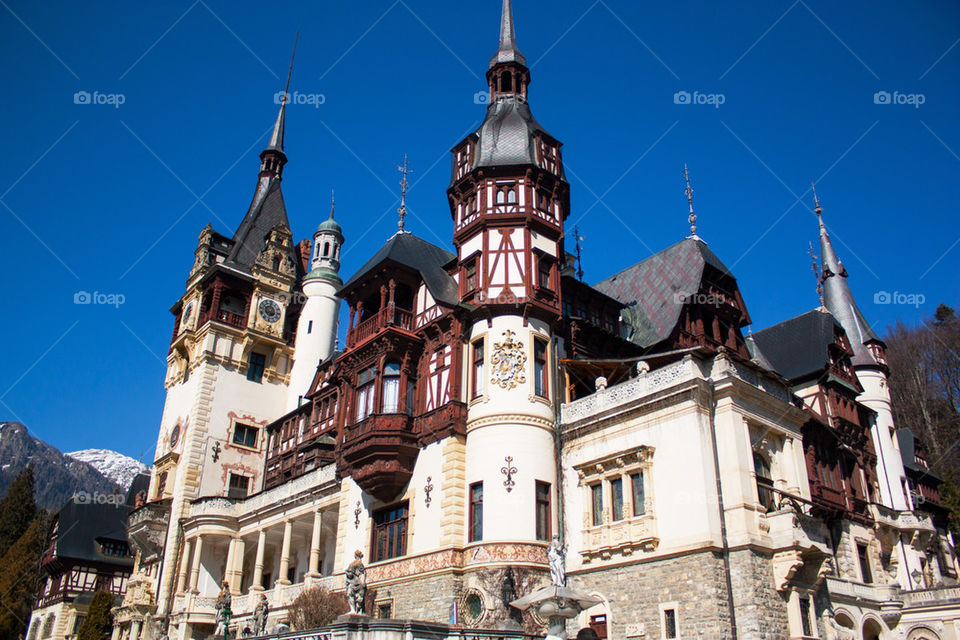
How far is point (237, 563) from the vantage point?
40.2 metres

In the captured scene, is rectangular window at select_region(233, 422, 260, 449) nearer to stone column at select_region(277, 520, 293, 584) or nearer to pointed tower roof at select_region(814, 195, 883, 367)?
stone column at select_region(277, 520, 293, 584)

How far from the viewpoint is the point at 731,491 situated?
73.6ft

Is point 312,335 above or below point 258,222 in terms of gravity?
below

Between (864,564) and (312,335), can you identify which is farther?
(312,335)

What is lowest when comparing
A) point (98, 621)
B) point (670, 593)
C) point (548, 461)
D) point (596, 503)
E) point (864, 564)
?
point (670, 593)

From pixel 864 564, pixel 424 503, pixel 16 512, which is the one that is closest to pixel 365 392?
pixel 424 503

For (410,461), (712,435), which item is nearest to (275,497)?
(410,461)

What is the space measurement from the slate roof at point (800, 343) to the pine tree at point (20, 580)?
196ft

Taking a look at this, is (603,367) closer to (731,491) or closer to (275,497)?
(731,491)

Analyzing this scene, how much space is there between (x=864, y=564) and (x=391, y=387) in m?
20.2

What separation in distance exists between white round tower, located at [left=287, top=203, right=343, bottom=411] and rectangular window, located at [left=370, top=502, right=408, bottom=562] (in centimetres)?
1979

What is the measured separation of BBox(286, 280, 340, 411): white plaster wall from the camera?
49.2 meters

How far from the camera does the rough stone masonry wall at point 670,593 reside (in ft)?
68.8

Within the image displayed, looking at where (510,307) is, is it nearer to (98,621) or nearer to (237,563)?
(237,563)
